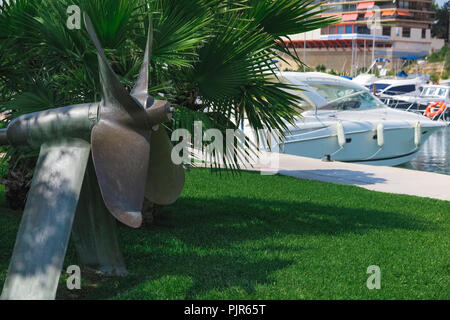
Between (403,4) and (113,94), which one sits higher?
(403,4)

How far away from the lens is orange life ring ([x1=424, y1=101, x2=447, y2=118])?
2940 cm

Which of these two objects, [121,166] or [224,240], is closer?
[121,166]

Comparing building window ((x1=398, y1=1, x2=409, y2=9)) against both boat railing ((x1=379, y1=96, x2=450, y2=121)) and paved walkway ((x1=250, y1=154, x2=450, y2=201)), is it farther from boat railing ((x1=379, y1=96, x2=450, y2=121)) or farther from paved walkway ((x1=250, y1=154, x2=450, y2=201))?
paved walkway ((x1=250, y1=154, x2=450, y2=201))

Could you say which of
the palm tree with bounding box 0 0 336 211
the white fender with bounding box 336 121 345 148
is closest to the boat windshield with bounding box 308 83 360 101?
the white fender with bounding box 336 121 345 148

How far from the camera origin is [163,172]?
4.79 m

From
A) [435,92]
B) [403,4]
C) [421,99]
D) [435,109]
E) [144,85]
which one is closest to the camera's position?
[144,85]

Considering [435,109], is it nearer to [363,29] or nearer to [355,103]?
[355,103]

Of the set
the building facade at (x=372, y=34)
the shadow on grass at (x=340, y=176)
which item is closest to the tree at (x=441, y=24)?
the building facade at (x=372, y=34)

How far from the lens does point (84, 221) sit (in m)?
4.85

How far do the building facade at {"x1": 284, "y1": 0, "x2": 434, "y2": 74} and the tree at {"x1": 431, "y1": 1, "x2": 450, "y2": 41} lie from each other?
7929 millimetres

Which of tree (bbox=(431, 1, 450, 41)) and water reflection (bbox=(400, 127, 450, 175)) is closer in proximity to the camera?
water reflection (bbox=(400, 127, 450, 175))

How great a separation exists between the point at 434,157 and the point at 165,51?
17.5 m

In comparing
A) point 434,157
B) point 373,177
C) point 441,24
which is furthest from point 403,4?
point 373,177

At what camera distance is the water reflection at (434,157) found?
18837 millimetres
